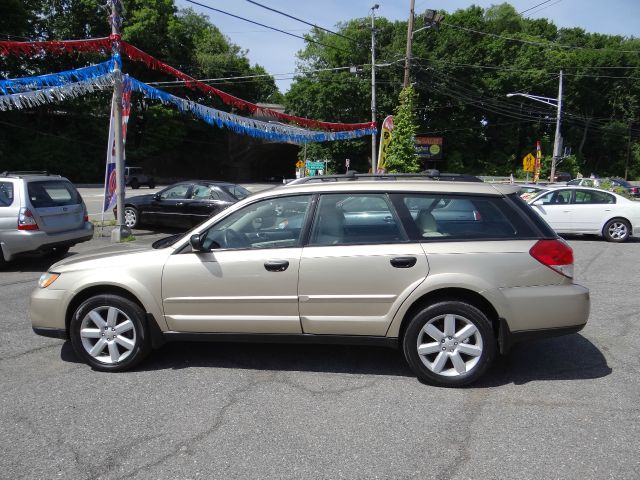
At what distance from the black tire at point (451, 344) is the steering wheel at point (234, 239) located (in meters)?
1.57

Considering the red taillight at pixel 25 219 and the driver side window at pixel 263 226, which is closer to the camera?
the driver side window at pixel 263 226

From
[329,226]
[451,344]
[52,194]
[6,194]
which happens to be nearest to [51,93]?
[52,194]

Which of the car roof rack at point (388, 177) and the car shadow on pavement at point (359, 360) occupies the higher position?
the car roof rack at point (388, 177)

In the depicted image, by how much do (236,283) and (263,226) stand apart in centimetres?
63

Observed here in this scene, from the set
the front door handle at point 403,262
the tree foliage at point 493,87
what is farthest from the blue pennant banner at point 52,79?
the tree foliage at point 493,87

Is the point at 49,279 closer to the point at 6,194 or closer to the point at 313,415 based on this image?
the point at 313,415

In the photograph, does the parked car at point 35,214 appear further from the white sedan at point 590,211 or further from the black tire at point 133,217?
the white sedan at point 590,211

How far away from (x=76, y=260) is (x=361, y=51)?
53065mm

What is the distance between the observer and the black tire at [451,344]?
400 centimetres

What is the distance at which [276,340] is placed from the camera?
4.30 metres

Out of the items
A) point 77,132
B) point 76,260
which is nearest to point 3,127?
point 77,132

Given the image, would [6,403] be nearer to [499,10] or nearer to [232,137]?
[232,137]

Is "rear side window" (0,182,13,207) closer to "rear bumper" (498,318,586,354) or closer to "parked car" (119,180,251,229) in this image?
"parked car" (119,180,251,229)

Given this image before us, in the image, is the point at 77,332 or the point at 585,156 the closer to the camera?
the point at 77,332
